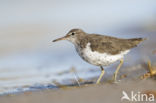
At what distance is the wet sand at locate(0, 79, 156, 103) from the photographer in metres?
6.74

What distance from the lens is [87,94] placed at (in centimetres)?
693

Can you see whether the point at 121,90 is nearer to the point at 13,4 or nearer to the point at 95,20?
the point at 95,20

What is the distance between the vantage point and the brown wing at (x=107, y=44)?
8492 mm

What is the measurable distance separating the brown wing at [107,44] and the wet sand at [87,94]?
1.16 m

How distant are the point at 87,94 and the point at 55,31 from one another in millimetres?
7210

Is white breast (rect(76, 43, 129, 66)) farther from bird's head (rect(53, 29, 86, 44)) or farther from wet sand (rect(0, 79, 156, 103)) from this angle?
wet sand (rect(0, 79, 156, 103))

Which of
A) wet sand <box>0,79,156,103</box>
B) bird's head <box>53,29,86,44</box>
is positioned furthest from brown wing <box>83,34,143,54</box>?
wet sand <box>0,79,156,103</box>

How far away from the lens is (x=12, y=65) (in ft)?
34.3

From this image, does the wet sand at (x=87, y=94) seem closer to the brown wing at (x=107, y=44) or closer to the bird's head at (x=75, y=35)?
the brown wing at (x=107, y=44)

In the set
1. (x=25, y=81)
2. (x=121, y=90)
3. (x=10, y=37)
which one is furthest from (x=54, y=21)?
(x=121, y=90)

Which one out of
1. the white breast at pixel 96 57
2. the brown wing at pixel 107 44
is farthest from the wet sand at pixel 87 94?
the brown wing at pixel 107 44

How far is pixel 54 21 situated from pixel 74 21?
76 cm

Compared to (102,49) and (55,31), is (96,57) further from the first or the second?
A: (55,31)

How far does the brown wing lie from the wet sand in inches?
45.6
